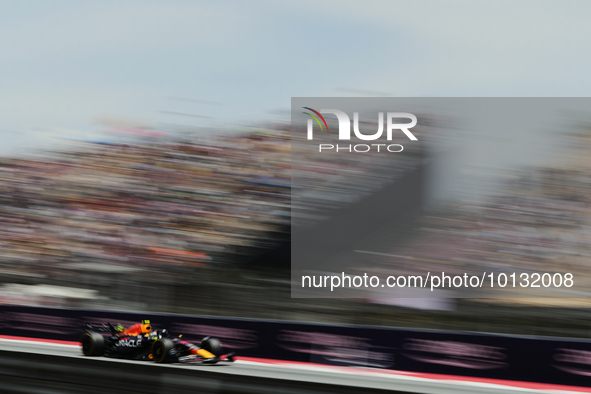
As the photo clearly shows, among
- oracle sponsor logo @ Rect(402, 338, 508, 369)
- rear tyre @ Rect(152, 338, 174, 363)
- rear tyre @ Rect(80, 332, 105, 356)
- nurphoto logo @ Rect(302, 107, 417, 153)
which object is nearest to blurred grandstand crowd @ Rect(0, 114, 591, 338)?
nurphoto logo @ Rect(302, 107, 417, 153)

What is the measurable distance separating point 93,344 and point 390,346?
385 centimetres

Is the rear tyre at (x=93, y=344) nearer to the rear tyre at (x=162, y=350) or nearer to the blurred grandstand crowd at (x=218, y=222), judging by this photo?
the rear tyre at (x=162, y=350)

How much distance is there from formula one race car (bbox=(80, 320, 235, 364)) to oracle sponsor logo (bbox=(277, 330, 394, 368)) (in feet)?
4.48

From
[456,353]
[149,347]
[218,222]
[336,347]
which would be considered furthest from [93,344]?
[218,222]

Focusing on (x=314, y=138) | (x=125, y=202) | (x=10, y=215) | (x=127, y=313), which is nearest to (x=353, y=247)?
(x=314, y=138)

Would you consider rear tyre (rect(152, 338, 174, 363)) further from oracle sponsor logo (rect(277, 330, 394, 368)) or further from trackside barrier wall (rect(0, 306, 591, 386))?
oracle sponsor logo (rect(277, 330, 394, 368))

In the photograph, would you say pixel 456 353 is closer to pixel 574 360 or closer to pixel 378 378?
pixel 378 378

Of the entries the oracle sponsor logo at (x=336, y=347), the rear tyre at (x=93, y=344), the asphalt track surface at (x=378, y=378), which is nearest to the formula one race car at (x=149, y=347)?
the rear tyre at (x=93, y=344)

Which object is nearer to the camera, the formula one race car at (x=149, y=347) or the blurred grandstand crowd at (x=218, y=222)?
the formula one race car at (x=149, y=347)

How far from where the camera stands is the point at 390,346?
7.91m

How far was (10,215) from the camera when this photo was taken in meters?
14.8

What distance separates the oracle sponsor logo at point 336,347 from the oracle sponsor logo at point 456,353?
360 mm

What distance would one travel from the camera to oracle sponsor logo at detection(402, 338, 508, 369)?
23.9ft

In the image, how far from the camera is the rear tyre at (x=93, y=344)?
7.39m
